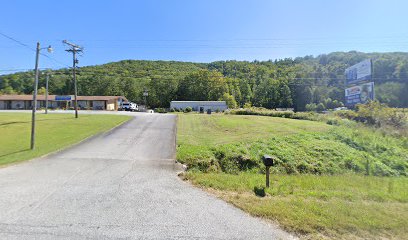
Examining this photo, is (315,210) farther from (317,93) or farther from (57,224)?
(317,93)

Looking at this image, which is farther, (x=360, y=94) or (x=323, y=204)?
(x=360, y=94)

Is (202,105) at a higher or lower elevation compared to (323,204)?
higher

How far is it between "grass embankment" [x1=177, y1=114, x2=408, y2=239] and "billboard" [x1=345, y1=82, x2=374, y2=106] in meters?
6.96

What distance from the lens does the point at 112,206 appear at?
664 centimetres

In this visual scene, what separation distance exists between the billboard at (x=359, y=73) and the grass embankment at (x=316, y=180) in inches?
294

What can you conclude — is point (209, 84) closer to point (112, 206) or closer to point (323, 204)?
Answer: point (323, 204)

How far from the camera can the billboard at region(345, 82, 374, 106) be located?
82.1 ft

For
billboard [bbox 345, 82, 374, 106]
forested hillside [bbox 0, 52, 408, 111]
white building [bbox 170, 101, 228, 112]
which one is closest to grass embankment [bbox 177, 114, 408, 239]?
billboard [bbox 345, 82, 374, 106]

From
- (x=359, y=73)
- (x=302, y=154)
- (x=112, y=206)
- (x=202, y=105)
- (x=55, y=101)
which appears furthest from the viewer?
(x=55, y=101)

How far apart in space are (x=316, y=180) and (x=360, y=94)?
20.0m

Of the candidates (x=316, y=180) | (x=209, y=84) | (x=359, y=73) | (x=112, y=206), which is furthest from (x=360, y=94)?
(x=209, y=84)

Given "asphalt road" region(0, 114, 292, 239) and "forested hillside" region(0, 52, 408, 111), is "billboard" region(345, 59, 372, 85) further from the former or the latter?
"forested hillside" region(0, 52, 408, 111)

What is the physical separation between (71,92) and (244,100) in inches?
2648

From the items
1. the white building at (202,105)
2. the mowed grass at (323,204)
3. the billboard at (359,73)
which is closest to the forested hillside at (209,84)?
the white building at (202,105)
